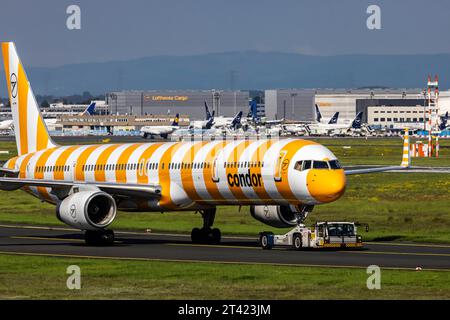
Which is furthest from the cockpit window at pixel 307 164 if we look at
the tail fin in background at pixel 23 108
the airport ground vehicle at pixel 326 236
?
the tail fin in background at pixel 23 108

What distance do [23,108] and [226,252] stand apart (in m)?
22.5

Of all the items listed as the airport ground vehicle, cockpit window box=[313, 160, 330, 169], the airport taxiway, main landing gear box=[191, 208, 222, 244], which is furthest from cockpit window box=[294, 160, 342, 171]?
main landing gear box=[191, 208, 222, 244]

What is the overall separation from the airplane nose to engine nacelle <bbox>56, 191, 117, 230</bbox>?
1066cm

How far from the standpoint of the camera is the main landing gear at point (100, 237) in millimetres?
59938

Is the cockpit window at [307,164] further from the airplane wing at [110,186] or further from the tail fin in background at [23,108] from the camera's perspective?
the tail fin in background at [23,108]

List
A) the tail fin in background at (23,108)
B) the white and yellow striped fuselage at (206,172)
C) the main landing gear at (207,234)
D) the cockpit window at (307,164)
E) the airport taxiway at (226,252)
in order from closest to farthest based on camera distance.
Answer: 1. the airport taxiway at (226,252)
2. the cockpit window at (307,164)
3. the white and yellow striped fuselage at (206,172)
4. the main landing gear at (207,234)
5. the tail fin in background at (23,108)

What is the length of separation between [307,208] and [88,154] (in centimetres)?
1614

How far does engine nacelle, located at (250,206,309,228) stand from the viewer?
197ft

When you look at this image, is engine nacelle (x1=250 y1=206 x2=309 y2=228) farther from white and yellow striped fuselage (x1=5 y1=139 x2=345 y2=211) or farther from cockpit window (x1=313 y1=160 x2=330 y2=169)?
cockpit window (x1=313 y1=160 x2=330 y2=169)

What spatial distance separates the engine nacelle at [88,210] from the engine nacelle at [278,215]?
25.0ft

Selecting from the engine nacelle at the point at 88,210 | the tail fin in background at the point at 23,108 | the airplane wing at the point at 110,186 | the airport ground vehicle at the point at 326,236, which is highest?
the tail fin in background at the point at 23,108

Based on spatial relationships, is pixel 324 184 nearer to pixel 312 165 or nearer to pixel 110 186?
pixel 312 165

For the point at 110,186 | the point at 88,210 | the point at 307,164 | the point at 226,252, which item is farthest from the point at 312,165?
the point at 88,210
